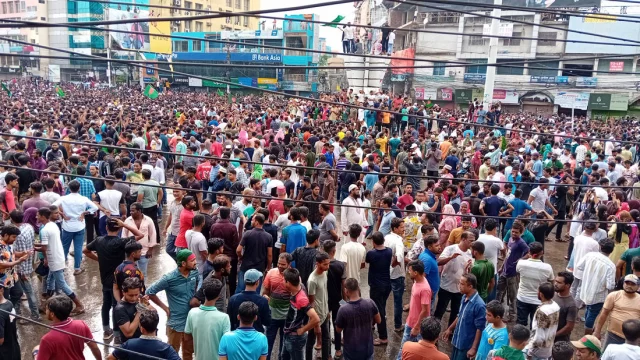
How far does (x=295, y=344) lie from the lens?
5.26 m

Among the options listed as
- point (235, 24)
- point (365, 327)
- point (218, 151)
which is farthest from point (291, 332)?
point (235, 24)

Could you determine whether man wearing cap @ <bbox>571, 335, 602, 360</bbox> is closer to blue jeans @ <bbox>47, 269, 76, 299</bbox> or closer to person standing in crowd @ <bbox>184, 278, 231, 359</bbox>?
person standing in crowd @ <bbox>184, 278, 231, 359</bbox>

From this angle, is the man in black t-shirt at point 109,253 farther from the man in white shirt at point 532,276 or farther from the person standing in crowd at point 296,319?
the man in white shirt at point 532,276

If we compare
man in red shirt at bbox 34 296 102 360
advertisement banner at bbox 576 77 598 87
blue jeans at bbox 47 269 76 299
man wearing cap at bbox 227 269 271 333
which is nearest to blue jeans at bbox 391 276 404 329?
man wearing cap at bbox 227 269 271 333

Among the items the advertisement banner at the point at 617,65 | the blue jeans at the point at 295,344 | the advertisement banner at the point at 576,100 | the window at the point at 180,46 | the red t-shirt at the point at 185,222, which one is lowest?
the blue jeans at the point at 295,344

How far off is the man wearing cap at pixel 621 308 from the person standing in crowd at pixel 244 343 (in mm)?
3459

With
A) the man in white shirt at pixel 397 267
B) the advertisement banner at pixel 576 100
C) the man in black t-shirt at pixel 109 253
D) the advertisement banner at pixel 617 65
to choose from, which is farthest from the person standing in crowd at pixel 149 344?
the advertisement banner at pixel 617 65

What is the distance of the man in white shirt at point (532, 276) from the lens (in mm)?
5789

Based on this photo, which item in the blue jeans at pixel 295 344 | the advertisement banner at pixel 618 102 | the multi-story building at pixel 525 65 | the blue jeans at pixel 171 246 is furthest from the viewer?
the multi-story building at pixel 525 65

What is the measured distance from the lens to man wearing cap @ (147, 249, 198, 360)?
5.18 meters

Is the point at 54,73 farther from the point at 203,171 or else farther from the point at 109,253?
the point at 109,253

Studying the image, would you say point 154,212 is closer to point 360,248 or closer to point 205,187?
point 205,187

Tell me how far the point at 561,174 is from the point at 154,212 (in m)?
8.11

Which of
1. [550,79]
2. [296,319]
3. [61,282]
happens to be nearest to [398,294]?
[296,319]
